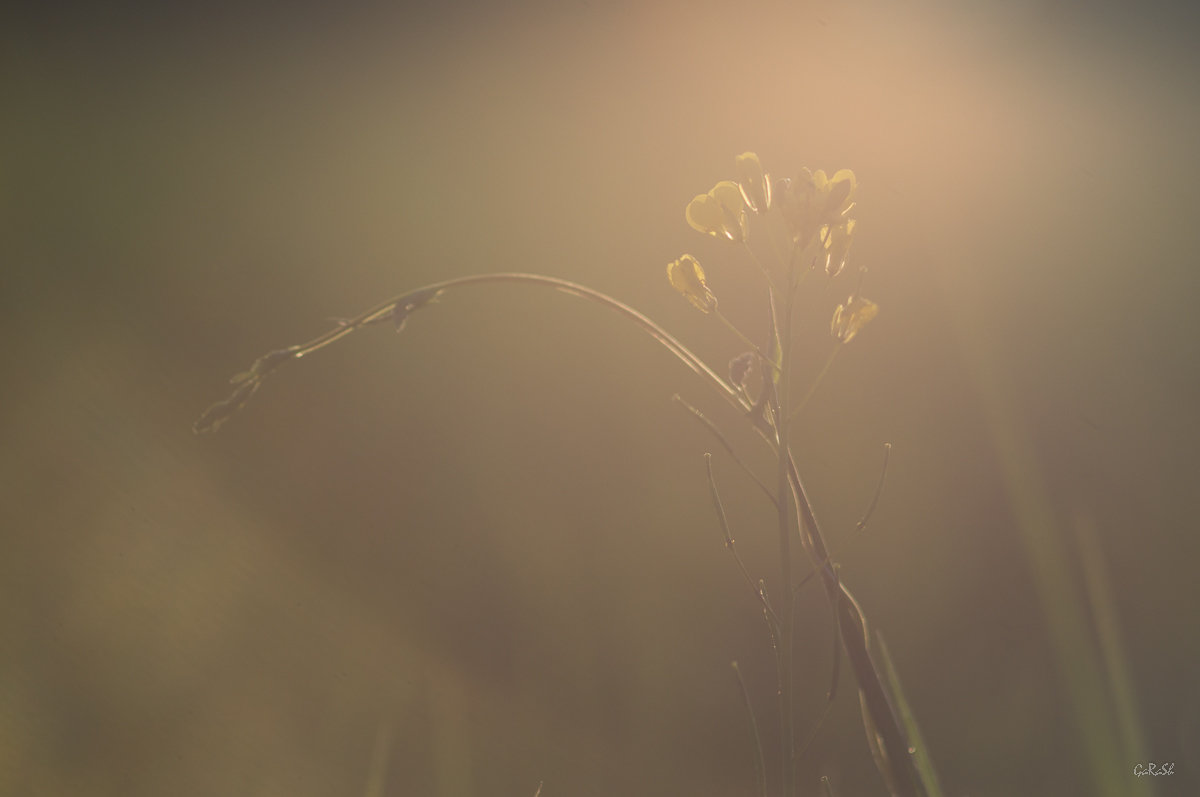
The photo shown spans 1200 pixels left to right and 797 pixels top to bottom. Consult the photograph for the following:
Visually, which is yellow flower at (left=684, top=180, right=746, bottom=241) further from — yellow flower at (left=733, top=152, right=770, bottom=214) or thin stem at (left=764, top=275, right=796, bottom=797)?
thin stem at (left=764, top=275, right=796, bottom=797)

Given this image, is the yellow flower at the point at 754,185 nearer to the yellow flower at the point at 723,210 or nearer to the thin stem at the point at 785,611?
the yellow flower at the point at 723,210

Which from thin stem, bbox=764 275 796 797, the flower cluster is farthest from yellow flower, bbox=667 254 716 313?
thin stem, bbox=764 275 796 797

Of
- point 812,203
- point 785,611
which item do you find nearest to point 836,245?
point 812,203

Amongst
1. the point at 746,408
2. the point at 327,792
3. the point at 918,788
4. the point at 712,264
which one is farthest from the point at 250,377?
the point at 712,264

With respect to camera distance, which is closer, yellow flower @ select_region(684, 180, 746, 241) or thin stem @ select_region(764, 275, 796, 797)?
thin stem @ select_region(764, 275, 796, 797)

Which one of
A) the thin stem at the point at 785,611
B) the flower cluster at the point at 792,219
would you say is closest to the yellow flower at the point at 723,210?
the flower cluster at the point at 792,219

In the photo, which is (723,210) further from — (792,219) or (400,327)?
(400,327)
